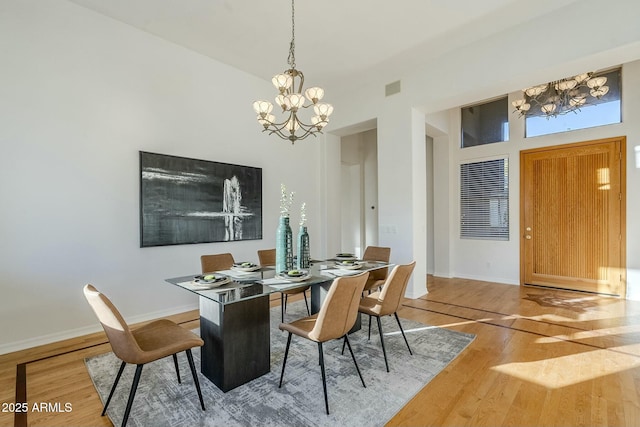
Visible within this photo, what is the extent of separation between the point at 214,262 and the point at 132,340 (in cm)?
165

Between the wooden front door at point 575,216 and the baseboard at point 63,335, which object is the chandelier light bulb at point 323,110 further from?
the wooden front door at point 575,216

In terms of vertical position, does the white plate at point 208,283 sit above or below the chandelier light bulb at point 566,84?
below

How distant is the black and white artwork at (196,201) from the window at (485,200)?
13.7 feet

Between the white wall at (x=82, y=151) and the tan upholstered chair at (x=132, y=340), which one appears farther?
the white wall at (x=82, y=151)

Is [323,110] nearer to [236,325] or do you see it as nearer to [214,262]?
[214,262]

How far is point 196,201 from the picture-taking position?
4.01m

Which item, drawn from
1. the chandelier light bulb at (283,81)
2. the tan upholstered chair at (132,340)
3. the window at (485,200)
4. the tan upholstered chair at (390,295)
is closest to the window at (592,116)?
the window at (485,200)

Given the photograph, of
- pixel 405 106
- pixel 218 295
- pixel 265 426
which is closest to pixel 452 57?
pixel 405 106

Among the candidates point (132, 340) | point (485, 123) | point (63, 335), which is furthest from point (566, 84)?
point (63, 335)

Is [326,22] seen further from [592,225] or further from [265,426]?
[592,225]

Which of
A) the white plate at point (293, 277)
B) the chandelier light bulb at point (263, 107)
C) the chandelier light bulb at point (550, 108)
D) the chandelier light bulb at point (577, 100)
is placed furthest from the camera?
the chandelier light bulb at point (550, 108)

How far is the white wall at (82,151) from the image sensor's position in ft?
9.36

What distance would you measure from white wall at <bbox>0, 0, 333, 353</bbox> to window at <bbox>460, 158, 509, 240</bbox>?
15.8ft

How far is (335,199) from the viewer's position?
6.07m
